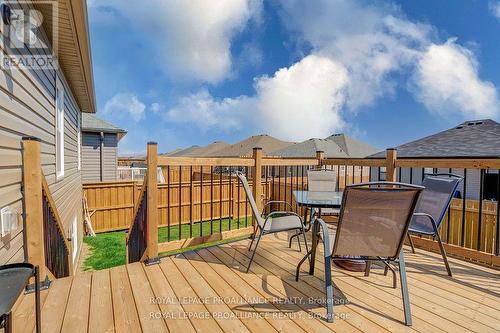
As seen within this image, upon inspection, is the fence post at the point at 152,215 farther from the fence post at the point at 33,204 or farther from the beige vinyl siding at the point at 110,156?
the beige vinyl siding at the point at 110,156

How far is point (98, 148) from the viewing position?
442 inches

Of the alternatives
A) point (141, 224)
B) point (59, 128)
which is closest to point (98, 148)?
point (59, 128)

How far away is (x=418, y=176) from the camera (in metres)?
11.1

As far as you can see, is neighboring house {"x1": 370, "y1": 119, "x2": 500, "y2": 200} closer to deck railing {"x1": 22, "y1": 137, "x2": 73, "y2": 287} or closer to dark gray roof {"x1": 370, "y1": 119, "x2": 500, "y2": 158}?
dark gray roof {"x1": 370, "y1": 119, "x2": 500, "y2": 158}

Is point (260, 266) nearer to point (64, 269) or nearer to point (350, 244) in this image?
point (350, 244)

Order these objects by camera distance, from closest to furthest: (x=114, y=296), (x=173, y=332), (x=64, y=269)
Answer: (x=173, y=332)
(x=114, y=296)
(x=64, y=269)

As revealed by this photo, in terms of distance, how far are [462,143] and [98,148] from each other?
1570 centimetres

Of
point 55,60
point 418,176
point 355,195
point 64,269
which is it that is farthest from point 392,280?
point 418,176

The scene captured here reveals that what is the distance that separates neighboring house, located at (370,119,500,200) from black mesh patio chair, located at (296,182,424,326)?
6.64 meters

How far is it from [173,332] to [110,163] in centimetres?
1164

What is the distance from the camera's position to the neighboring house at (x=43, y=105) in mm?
2062

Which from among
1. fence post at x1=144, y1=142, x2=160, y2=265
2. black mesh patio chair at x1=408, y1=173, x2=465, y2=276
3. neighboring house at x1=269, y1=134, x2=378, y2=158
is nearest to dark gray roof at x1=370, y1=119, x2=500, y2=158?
neighboring house at x1=269, y1=134, x2=378, y2=158

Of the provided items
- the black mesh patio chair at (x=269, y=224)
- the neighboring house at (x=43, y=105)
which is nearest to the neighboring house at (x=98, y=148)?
the neighboring house at (x=43, y=105)

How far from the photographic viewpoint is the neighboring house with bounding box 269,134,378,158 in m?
17.1
